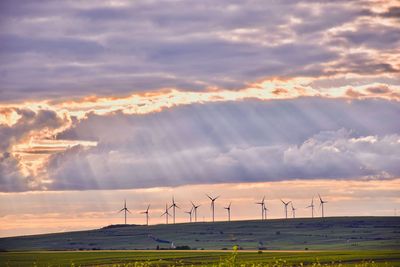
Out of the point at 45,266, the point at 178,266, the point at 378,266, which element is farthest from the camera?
the point at 45,266

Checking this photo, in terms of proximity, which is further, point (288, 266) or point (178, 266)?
point (178, 266)

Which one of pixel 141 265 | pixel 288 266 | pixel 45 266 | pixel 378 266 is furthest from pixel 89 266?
pixel 141 265

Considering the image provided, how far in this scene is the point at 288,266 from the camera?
516 ft

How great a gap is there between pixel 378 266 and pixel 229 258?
76.4m

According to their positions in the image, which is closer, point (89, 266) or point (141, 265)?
point (141, 265)

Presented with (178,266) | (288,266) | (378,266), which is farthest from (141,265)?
(178,266)

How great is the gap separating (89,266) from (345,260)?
54760mm

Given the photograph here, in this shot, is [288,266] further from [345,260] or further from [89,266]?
[89,266]

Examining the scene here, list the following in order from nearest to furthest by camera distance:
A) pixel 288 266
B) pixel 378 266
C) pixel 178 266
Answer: pixel 378 266 < pixel 288 266 < pixel 178 266

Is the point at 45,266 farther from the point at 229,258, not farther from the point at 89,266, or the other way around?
the point at 229,258

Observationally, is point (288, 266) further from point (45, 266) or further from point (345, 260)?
point (45, 266)

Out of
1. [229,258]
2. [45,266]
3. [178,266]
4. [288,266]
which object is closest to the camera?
[229,258]

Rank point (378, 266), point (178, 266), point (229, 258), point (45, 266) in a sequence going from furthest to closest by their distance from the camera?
1. point (45, 266)
2. point (178, 266)
3. point (378, 266)
4. point (229, 258)

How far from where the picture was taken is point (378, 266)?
130 metres
